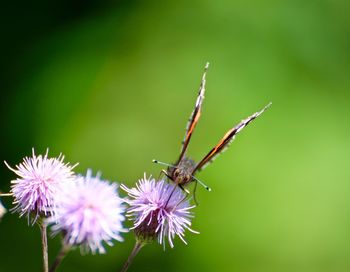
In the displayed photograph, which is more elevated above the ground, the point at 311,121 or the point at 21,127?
the point at 311,121

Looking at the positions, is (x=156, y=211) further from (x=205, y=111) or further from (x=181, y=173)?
(x=205, y=111)

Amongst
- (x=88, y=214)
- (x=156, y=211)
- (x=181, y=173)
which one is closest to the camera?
(x=88, y=214)

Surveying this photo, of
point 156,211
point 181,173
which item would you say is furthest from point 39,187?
point 181,173

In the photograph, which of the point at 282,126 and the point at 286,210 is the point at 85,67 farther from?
the point at 286,210

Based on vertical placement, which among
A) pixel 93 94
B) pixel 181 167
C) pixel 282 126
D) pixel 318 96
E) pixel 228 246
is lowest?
pixel 181 167

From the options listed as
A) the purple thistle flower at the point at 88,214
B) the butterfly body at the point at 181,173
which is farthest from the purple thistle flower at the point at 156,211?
the purple thistle flower at the point at 88,214

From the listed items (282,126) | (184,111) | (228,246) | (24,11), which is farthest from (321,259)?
(24,11)

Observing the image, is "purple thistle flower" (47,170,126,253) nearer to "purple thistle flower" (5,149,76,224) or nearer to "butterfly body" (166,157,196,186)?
"purple thistle flower" (5,149,76,224)
